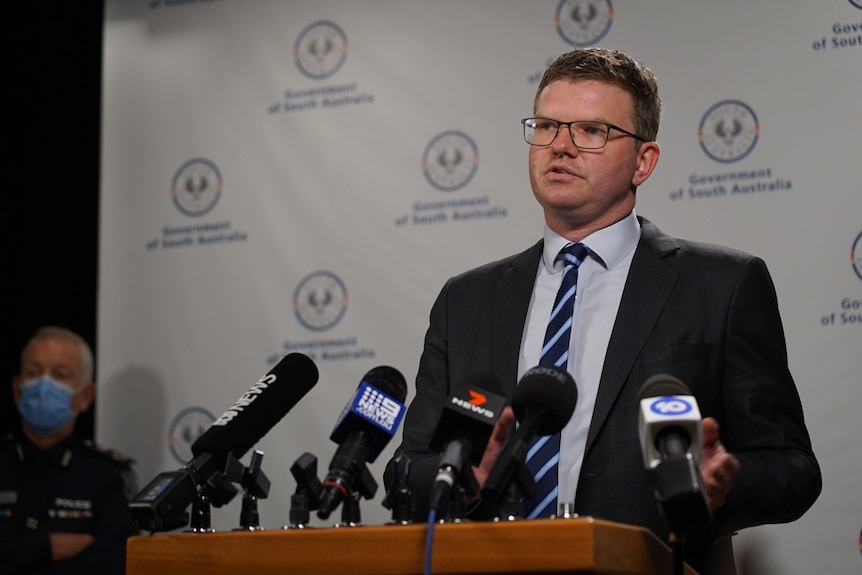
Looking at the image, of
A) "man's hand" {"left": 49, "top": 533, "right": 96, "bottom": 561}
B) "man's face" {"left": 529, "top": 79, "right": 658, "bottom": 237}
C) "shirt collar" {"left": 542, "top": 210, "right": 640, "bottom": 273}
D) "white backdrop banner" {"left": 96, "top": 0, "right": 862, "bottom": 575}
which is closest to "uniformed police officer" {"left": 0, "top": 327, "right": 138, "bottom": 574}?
"man's hand" {"left": 49, "top": 533, "right": 96, "bottom": 561}

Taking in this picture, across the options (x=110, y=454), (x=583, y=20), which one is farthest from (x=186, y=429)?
(x=583, y=20)

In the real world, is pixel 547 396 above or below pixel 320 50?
below

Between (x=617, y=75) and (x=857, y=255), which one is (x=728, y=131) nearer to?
(x=857, y=255)

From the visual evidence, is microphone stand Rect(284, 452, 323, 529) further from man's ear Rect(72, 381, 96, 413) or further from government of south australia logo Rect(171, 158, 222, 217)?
man's ear Rect(72, 381, 96, 413)

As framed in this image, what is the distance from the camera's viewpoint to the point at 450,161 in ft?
14.2

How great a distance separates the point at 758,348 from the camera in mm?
2547

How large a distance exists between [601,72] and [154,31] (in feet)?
9.42

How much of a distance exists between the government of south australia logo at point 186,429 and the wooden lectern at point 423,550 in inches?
110

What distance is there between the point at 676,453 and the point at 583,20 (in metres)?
2.81

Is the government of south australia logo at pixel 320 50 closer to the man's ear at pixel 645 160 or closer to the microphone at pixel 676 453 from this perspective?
the man's ear at pixel 645 160

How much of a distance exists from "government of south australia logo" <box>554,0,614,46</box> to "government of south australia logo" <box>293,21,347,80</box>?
0.96 m

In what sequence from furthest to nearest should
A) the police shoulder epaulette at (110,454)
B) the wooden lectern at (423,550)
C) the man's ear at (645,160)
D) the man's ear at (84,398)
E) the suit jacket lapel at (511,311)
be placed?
the man's ear at (84,398) → the police shoulder epaulette at (110,454) → the man's ear at (645,160) → the suit jacket lapel at (511,311) → the wooden lectern at (423,550)

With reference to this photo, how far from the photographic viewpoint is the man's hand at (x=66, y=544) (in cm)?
448

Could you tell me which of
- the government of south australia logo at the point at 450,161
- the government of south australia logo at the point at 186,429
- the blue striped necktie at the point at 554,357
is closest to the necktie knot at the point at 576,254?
the blue striped necktie at the point at 554,357
